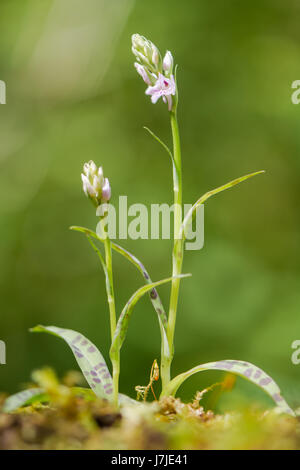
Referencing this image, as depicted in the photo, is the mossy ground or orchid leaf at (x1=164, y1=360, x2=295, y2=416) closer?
the mossy ground

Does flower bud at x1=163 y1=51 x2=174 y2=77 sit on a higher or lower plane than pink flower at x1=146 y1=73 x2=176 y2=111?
higher

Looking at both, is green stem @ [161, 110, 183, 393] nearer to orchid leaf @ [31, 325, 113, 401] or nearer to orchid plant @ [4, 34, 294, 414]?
orchid plant @ [4, 34, 294, 414]

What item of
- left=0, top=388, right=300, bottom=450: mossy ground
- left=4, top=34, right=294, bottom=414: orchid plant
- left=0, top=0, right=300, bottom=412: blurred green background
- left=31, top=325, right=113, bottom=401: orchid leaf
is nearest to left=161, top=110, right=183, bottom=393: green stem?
left=4, top=34, right=294, bottom=414: orchid plant

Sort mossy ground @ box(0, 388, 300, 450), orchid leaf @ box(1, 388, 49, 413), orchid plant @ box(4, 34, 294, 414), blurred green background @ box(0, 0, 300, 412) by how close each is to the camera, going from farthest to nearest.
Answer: blurred green background @ box(0, 0, 300, 412)
orchid plant @ box(4, 34, 294, 414)
orchid leaf @ box(1, 388, 49, 413)
mossy ground @ box(0, 388, 300, 450)

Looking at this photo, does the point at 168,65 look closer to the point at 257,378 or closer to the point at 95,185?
the point at 95,185

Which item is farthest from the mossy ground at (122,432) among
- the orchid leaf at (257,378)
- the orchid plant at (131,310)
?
the orchid plant at (131,310)

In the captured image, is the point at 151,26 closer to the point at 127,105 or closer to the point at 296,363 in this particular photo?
the point at 127,105

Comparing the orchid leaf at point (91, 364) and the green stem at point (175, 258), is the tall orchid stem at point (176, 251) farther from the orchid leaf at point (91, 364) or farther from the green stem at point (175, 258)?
the orchid leaf at point (91, 364)
